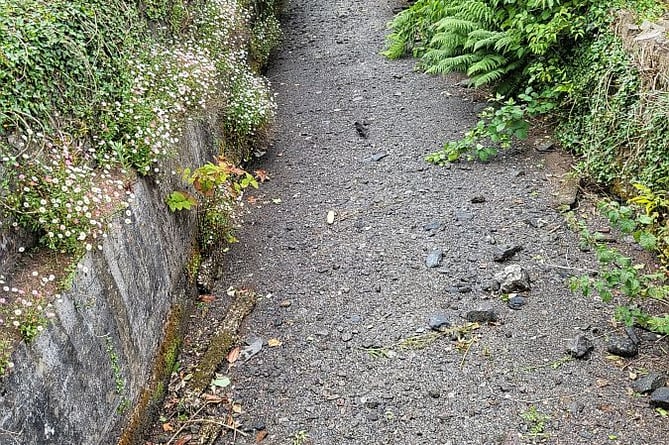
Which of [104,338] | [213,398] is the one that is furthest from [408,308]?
[104,338]

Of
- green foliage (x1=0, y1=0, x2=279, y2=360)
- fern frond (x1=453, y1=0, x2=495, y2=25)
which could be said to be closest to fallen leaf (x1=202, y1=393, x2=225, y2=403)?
green foliage (x1=0, y1=0, x2=279, y2=360)

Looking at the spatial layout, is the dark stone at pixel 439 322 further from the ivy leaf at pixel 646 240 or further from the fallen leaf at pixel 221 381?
the fallen leaf at pixel 221 381

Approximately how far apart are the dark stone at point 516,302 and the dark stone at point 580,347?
1.49 feet

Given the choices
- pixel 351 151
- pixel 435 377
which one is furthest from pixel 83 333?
pixel 351 151

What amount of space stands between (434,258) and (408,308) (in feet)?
1.91

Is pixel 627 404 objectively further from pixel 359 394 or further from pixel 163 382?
pixel 163 382

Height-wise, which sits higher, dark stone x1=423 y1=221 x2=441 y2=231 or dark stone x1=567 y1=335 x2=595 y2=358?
dark stone x1=423 y1=221 x2=441 y2=231

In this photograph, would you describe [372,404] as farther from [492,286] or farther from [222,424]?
[492,286]

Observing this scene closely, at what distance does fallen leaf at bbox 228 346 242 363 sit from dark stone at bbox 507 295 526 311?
1.94 meters

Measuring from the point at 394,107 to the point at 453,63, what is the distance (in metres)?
0.96

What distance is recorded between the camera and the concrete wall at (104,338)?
2.48 m

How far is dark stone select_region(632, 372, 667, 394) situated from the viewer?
10.5 ft

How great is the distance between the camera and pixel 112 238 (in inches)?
130

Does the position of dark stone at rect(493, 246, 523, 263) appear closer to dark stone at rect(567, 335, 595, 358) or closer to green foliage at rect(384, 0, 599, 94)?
dark stone at rect(567, 335, 595, 358)
